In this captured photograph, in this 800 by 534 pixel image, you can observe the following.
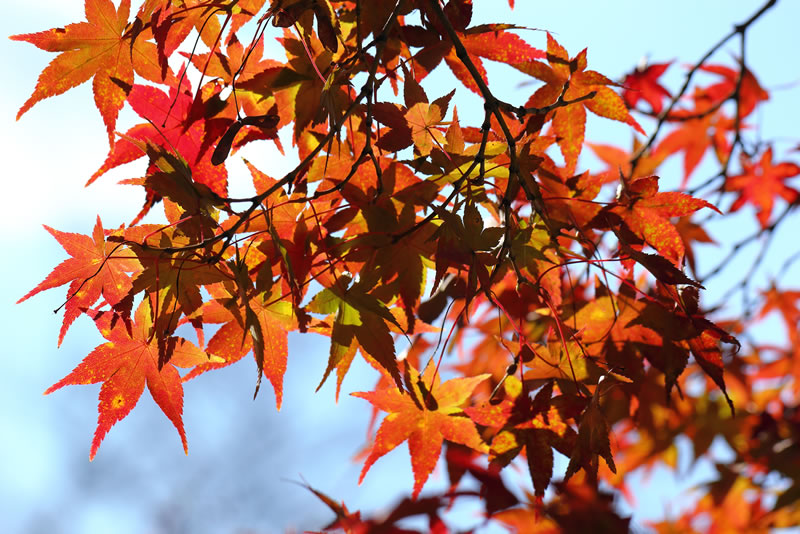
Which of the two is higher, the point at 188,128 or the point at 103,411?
the point at 188,128

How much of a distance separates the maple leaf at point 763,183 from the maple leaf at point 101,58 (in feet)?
6.03

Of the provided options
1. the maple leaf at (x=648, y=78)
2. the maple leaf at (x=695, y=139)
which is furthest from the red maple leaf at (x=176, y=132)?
the maple leaf at (x=695, y=139)

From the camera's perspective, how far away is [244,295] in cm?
63

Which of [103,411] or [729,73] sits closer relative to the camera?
[103,411]

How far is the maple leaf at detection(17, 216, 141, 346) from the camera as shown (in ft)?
2.59

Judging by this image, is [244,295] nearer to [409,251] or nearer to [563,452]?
[409,251]

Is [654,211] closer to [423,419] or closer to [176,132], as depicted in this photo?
[423,419]

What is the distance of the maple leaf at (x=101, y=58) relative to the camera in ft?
2.55

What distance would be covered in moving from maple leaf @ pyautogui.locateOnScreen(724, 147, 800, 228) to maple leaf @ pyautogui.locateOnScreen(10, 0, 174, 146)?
1.84 meters

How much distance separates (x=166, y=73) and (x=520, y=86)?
0.48 metres

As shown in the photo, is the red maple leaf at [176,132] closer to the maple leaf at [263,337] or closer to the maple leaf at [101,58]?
the maple leaf at [101,58]

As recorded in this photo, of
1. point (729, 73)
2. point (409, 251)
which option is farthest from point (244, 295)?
point (729, 73)

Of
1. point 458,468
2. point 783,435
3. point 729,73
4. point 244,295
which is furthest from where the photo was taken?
point 783,435

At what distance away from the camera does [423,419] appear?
2.81 ft
